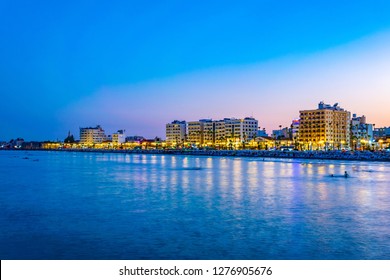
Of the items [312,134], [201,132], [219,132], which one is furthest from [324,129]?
[201,132]

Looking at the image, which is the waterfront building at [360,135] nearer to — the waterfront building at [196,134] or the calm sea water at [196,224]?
the waterfront building at [196,134]

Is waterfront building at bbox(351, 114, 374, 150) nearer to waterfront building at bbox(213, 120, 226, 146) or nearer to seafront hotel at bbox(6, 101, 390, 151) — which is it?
seafront hotel at bbox(6, 101, 390, 151)

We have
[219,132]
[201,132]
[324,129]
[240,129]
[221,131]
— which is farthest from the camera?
[201,132]

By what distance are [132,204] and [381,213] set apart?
12.1m

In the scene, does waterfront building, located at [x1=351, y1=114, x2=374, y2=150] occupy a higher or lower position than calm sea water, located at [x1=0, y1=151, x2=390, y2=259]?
higher

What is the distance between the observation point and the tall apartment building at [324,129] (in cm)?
13888

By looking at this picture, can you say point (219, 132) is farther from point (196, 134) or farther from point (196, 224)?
point (196, 224)

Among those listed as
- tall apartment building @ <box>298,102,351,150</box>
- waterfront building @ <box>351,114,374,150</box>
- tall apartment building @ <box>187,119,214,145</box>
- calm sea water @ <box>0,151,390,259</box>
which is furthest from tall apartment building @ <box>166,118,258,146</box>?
calm sea water @ <box>0,151,390,259</box>

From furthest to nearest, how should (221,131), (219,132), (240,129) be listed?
(219,132) < (221,131) < (240,129)

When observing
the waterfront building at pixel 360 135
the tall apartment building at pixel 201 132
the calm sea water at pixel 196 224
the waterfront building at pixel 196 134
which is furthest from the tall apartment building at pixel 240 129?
the calm sea water at pixel 196 224

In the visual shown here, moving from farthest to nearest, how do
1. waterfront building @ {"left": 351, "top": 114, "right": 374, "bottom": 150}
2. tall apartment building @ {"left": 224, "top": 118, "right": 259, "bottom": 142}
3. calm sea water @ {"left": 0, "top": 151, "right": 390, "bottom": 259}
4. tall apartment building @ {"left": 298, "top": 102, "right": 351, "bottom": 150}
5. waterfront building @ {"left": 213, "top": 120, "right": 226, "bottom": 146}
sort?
waterfront building @ {"left": 213, "top": 120, "right": 226, "bottom": 146}
tall apartment building @ {"left": 224, "top": 118, "right": 259, "bottom": 142}
waterfront building @ {"left": 351, "top": 114, "right": 374, "bottom": 150}
tall apartment building @ {"left": 298, "top": 102, "right": 351, "bottom": 150}
calm sea water @ {"left": 0, "top": 151, "right": 390, "bottom": 259}

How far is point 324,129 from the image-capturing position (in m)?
138

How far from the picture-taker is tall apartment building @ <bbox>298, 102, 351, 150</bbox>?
139 metres
